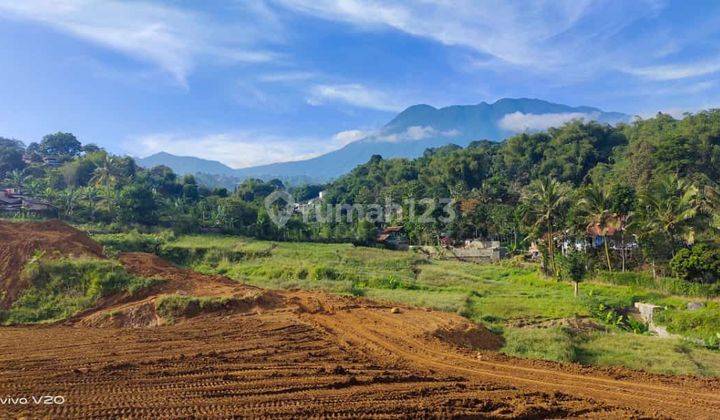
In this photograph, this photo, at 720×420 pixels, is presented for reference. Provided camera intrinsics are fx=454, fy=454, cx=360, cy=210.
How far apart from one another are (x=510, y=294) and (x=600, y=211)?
405 inches

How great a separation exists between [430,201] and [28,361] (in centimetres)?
4029

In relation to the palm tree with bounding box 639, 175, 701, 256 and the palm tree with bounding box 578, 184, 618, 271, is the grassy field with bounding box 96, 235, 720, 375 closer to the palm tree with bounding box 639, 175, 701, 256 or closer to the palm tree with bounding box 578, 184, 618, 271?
the palm tree with bounding box 639, 175, 701, 256

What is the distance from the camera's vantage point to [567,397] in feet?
26.4

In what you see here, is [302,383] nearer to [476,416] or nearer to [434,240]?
[476,416]

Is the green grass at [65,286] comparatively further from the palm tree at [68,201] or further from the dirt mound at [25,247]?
the palm tree at [68,201]

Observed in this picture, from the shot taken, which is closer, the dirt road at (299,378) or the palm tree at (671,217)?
the dirt road at (299,378)

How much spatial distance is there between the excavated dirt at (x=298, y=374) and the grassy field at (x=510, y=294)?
1.75 m

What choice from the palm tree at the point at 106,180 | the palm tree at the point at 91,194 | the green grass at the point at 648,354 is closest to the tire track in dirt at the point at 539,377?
the green grass at the point at 648,354

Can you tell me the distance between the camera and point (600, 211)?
27.3 meters

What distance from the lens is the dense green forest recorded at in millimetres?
25125

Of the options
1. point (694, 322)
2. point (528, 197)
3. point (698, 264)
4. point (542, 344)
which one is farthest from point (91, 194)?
point (698, 264)

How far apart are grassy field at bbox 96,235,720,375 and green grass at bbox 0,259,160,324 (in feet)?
21.3

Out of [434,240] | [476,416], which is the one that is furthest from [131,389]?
[434,240]

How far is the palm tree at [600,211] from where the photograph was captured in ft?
88.8
